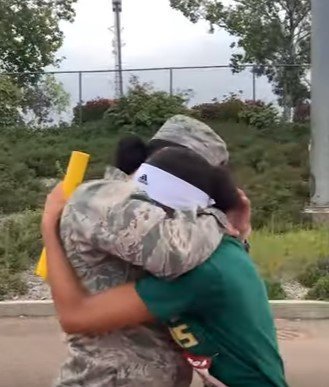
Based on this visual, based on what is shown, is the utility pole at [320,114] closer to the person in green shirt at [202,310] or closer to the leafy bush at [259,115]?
the leafy bush at [259,115]

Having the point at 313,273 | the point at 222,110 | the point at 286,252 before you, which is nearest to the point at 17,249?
the point at 286,252

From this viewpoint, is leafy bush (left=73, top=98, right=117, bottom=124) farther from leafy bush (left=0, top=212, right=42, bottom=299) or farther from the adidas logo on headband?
the adidas logo on headband

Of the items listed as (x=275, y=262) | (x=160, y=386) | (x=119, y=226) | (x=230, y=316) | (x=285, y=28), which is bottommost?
(x=275, y=262)

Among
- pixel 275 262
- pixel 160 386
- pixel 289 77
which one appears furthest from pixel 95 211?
pixel 289 77

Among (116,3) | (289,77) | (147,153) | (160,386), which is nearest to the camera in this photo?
(160,386)

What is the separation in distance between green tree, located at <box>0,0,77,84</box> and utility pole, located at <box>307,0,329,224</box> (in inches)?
753

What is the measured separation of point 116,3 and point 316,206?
16385 millimetres

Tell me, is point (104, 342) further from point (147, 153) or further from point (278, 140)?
point (278, 140)

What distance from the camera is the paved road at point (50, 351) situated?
5953 millimetres

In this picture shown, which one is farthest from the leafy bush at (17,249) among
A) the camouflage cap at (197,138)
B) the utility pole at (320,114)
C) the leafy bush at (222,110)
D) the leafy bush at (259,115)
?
the leafy bush at (222,110)

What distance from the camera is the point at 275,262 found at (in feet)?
30.3

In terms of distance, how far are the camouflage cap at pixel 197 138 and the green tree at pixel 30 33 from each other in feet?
93.2

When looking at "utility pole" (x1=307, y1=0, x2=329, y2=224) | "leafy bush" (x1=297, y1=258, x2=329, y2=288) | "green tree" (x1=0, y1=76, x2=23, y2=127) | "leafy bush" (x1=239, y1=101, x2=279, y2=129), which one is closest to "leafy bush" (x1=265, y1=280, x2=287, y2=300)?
"leafy bush" (x1=297, y1=258, x2=329, y2=288)

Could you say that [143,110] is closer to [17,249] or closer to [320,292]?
[17,249]
